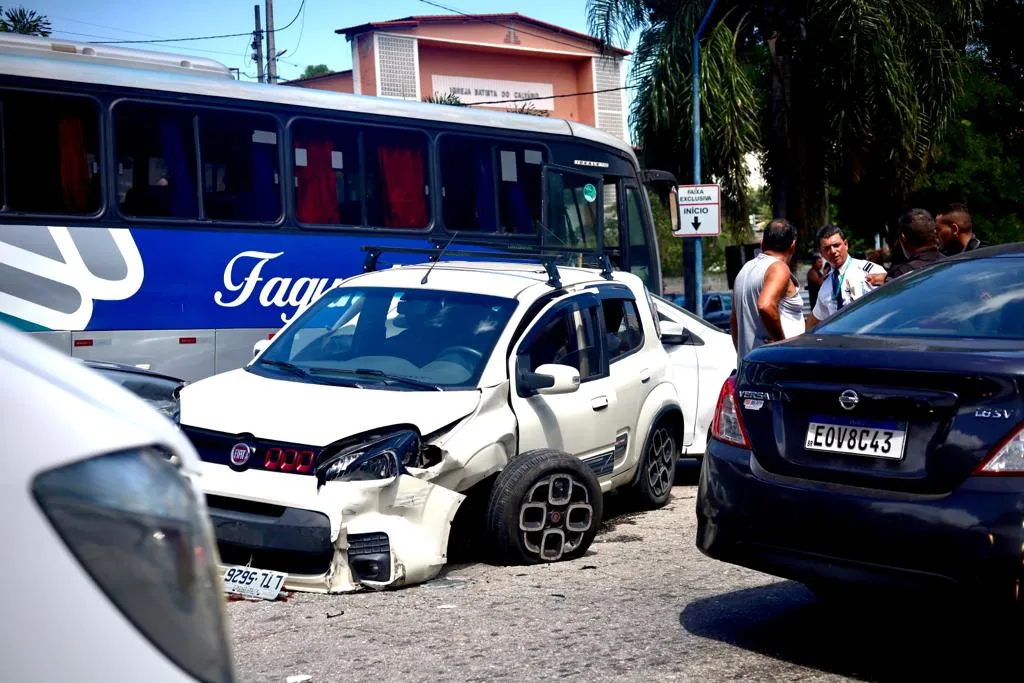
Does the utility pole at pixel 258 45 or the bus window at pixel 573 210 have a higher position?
the utility pole at pixel 258 45

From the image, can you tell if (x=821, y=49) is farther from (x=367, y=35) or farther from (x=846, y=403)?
(x=367, y=35)

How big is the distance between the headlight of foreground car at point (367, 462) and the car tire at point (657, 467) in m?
2.52

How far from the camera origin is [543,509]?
6.69 m

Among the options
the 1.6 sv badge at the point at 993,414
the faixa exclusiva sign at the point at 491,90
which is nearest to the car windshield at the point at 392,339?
the 1.6 sv badge at the point at 993,414

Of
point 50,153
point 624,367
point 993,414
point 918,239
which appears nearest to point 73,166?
point 50,153

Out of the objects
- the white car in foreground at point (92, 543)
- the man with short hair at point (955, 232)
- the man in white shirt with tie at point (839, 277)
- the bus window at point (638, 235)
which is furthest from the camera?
the bus window at point (638, 235)

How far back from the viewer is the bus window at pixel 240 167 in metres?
11.6

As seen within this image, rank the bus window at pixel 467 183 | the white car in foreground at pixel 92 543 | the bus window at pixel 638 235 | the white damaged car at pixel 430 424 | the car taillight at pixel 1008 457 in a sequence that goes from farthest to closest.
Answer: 1. the bus window at pixel 638 235
2. the bus window at pixel 467 183
3. the white damaged car at pixel 430 424
4. the car taillight at pixel 1008 457
5. the white car in foreground at pixel 92 543

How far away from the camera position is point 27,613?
155cm

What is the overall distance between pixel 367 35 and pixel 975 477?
47.1 meters

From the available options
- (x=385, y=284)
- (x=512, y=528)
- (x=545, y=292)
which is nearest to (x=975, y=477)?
(x=512, y=528)

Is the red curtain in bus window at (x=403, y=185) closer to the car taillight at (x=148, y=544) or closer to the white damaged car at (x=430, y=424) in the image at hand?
the white damaged car at (x=430, y=424)

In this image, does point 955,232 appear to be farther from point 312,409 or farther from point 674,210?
point 674,210

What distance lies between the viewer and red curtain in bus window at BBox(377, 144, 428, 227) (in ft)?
42.6
